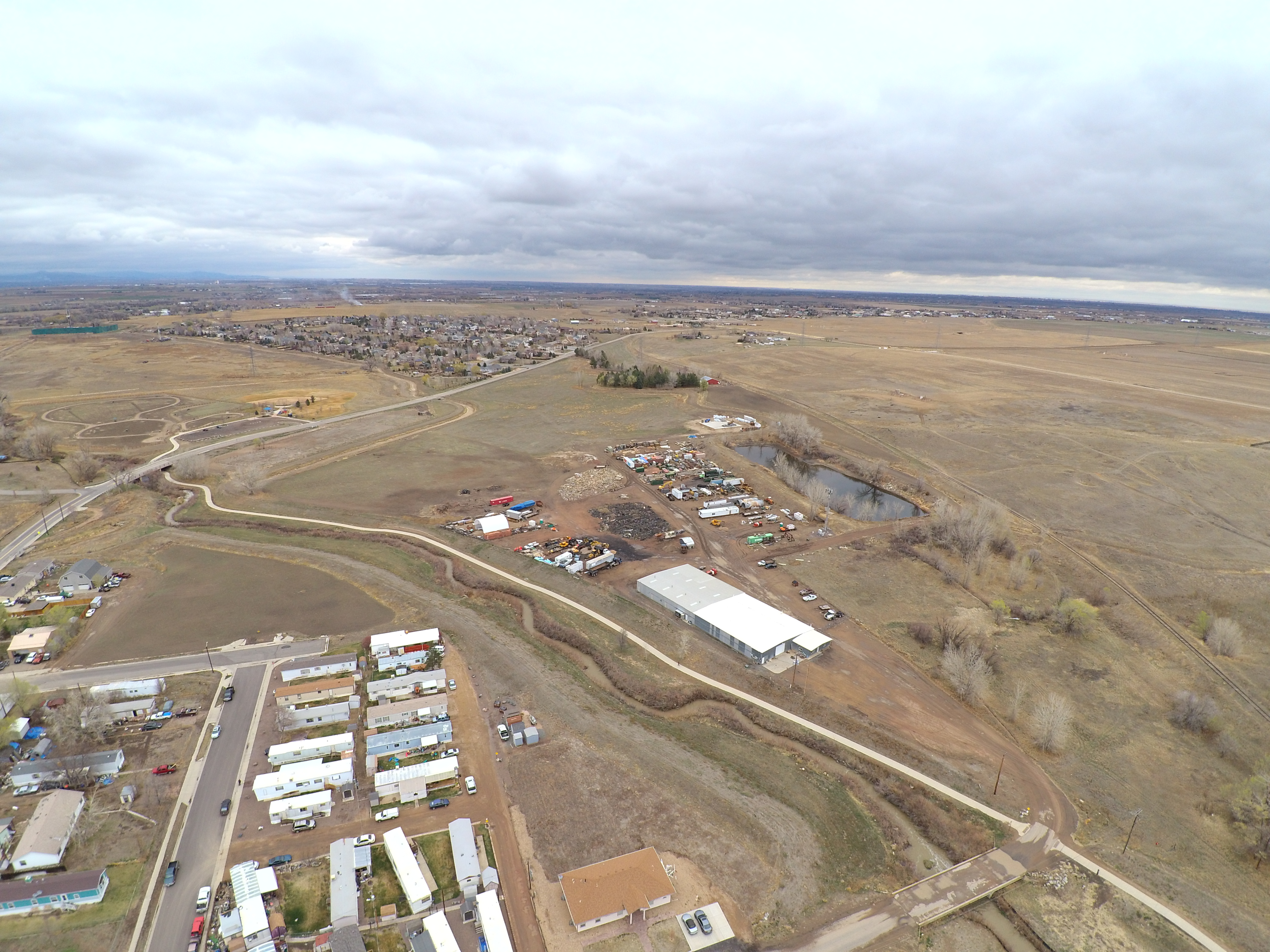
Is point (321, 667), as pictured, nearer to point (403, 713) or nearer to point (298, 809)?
point (403, 713)

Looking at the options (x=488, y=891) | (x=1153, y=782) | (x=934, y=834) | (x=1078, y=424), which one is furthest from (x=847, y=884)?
(x=1078, y=424)

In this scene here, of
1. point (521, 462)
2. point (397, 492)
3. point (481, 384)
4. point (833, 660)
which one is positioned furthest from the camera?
point (481, 384)

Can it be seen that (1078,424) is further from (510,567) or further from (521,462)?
(510,567)

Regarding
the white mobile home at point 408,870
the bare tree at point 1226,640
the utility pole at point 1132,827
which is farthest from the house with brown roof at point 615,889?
the bare tree at point 1226,640

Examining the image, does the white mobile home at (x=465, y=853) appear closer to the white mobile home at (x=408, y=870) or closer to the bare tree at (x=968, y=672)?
the white mobile home at (x=408, y=870)

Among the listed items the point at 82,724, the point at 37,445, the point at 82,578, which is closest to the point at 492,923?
the point at 82,724

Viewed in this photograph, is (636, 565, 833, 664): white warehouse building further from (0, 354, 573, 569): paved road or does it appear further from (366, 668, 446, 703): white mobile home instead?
(0, 354, 573, 569): paved road
